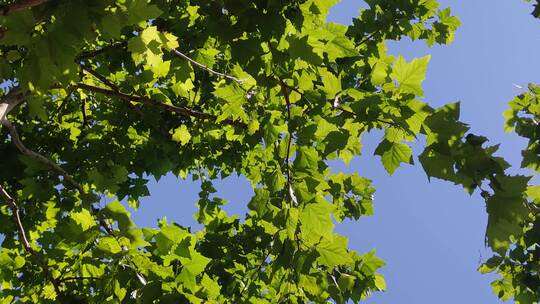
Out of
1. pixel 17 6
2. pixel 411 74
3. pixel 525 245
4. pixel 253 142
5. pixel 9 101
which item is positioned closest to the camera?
pixel 17 6

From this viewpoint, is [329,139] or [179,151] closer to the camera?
[329,139]

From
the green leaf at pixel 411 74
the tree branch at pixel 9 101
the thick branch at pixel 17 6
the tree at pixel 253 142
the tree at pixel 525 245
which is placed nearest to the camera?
the thick branch at pixel 17 6

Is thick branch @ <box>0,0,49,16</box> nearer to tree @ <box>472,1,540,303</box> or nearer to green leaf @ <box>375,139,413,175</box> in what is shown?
green leaf @ <box>375,139,413,175</box>

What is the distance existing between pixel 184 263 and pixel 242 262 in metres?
2.39

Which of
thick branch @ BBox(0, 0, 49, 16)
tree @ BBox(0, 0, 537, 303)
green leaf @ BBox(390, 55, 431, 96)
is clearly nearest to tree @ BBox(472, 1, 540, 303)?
tree @ BBox(0, 0, 537, 303)

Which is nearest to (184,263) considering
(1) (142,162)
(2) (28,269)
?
(2) (28,269)

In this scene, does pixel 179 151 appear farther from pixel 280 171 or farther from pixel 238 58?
pixel 238 58

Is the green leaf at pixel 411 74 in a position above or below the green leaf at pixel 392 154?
above

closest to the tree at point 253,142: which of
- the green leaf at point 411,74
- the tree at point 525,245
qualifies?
the green leaf at point 411,74

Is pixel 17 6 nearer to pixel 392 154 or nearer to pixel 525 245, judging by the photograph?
pixel 392 154

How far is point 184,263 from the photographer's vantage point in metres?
2.52

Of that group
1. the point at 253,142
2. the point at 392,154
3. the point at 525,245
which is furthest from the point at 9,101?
the point at 525,245

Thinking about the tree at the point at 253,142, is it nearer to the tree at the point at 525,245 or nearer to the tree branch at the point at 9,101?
the tree branch at the point at 9,101

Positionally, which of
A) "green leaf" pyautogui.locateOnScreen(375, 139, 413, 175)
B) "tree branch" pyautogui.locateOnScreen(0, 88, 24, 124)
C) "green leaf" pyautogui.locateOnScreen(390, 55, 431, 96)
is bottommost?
"green leaf" pyautogui.locateOnScreen(375, 139, 413, 175)
